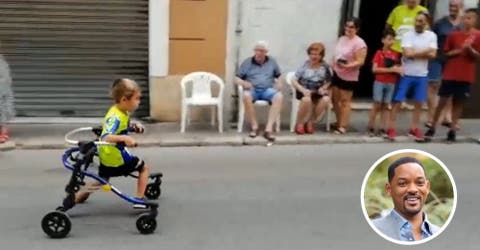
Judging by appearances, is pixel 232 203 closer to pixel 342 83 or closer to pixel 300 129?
pixel 300 129

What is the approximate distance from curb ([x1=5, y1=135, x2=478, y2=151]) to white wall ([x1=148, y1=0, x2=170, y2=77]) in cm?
138

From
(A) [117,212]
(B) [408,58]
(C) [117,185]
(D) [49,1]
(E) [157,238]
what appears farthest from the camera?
(D) [49,1]

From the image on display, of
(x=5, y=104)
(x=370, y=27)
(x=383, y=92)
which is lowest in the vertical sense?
(x=5, y=104)

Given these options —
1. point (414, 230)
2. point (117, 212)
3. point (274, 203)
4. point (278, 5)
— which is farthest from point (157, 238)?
point (278, 5)

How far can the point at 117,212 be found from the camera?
5.93 metres

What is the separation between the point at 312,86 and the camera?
9117 millimetres

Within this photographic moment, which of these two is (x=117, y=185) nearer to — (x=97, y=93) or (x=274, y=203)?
(x=274, y=203)

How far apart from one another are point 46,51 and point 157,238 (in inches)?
203

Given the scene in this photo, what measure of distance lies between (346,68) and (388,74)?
58 cm

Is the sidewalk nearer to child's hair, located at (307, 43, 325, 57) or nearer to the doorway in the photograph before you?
child's hair, located at (307, 43, 325, 57)

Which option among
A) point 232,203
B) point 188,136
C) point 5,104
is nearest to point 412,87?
point 188,136

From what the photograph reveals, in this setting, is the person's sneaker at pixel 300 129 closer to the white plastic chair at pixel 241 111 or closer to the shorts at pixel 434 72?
the white plastic chair at pixel 241 111

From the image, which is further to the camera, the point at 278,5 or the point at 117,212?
the point at 278,5

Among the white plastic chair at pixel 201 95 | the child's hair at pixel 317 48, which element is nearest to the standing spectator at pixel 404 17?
the child's hair at pixel 317 48
